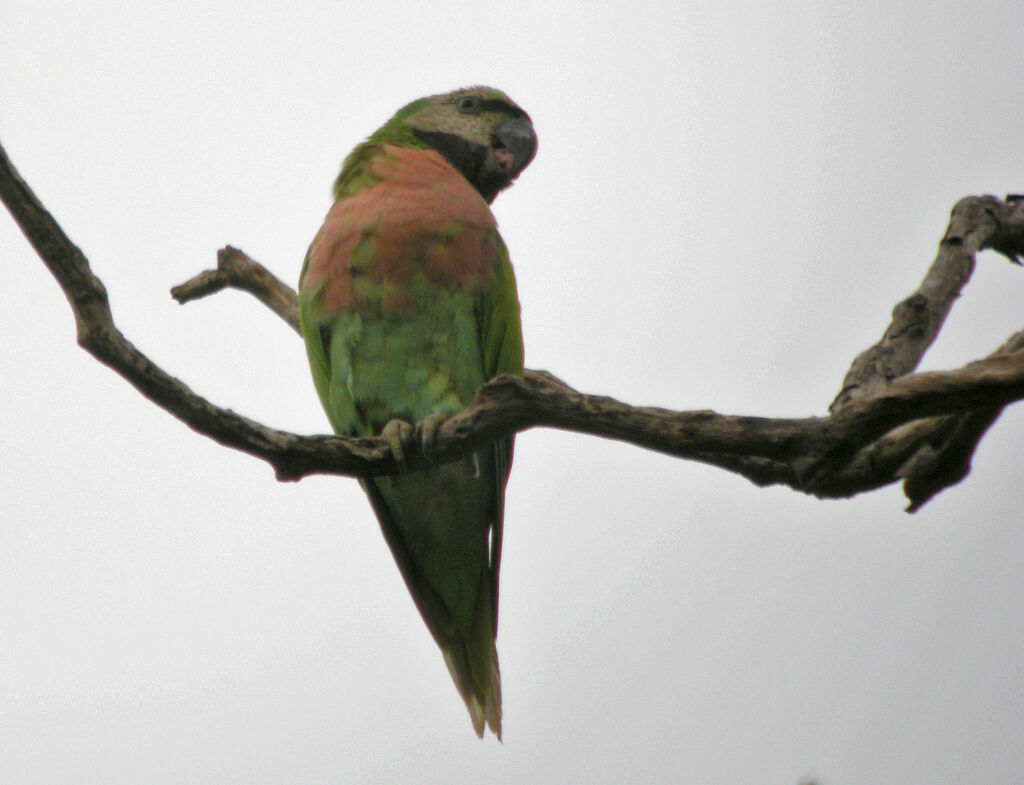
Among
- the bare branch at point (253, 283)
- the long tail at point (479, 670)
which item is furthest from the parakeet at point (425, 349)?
the bare branch at point (253, 283)

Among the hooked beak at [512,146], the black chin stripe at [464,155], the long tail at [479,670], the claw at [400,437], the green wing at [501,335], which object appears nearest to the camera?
the claw at [400,437]

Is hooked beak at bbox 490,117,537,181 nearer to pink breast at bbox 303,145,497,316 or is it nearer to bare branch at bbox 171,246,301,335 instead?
pink breast at bbox 303,145,497,316

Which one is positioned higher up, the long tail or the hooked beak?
the hooked beak

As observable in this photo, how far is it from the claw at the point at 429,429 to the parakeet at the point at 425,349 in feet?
0.06

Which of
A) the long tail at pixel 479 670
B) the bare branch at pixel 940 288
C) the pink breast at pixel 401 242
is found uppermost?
the pink breast at pixel 401 242

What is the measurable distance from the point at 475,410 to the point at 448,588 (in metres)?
2.00

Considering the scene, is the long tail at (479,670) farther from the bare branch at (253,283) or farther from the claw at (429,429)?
the bare branch at (253,283)

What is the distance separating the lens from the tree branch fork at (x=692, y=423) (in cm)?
274

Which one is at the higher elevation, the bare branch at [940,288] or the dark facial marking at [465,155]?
the dark facial marking at [465,155]

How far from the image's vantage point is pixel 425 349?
427cm

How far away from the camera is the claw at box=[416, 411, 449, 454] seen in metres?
3.64

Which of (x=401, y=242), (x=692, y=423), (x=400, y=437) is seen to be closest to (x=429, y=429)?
A: (x=400, y=437)

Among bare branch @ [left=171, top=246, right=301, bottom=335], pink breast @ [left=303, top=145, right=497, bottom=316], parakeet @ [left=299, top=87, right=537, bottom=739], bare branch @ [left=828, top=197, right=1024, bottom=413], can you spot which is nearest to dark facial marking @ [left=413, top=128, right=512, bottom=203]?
parakeet @ [left=299, top=87, right=537, bottom=739]

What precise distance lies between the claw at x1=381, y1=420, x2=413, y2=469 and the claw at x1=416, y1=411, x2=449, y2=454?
0.05m
